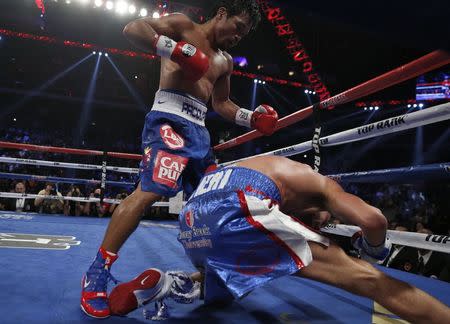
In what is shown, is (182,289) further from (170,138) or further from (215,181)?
(170,138)

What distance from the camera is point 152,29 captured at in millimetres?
1509

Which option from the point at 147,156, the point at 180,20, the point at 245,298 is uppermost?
the point at 180,20

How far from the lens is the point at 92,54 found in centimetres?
1412

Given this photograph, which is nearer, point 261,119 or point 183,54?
point 183,54

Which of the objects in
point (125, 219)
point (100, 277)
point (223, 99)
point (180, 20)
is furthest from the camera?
point (223, 99)

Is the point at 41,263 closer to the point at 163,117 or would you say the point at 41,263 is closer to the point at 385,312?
the point at 163,117

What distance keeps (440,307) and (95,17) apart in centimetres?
1217

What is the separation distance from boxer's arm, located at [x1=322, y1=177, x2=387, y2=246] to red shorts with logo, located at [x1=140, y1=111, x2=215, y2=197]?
636 mm


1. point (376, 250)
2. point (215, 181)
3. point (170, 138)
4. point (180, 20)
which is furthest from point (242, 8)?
point (376, 250)

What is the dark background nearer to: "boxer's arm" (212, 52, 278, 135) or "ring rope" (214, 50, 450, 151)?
"boxer's arm" (212, 52, 278, 135)

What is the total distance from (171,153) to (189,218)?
0.39 metres

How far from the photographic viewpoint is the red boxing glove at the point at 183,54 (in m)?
1.42

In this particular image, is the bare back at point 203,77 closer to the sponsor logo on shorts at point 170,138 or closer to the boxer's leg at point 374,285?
the sponsor logo on shorts at point 170,138

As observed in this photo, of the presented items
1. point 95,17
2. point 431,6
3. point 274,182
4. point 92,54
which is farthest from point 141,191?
point 92,54
